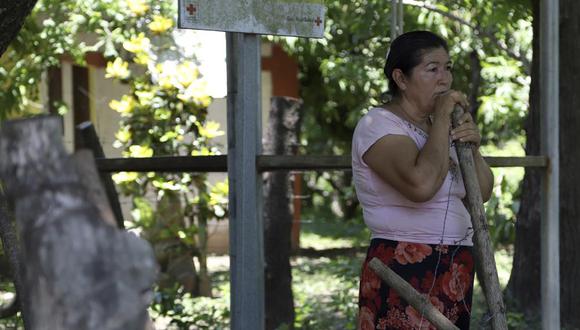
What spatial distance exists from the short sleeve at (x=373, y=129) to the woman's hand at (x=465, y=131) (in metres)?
0.15

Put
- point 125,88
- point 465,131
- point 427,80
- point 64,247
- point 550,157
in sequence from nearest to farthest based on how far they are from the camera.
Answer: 1. point 64,247
2. point 465,131
3. point 427,80
4. point 550,157
5. point 125,88

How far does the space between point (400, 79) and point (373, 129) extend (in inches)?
9.4

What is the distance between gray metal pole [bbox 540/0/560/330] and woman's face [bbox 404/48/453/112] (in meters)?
1.14

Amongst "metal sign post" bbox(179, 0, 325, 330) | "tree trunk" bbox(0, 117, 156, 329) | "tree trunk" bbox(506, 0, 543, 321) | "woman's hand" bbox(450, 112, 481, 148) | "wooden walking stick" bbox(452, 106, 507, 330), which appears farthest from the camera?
"tree trunk" bbox(506, 0, 543, 321)

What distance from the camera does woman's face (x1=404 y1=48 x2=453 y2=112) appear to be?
2926 mm

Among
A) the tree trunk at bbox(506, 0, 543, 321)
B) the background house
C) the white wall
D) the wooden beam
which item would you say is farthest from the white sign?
the white wall

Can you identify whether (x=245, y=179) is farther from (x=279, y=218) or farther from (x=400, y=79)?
(x=279, y=218)

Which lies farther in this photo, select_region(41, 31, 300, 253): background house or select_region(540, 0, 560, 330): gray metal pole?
select_region(41, 31, 300, 253): background house

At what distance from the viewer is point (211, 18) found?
316 centimetres

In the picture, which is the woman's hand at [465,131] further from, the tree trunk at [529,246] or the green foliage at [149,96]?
the green foliage at [149,96]
